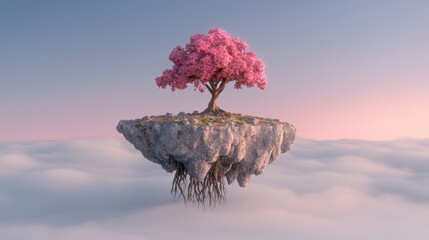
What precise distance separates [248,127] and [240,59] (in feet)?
11.0

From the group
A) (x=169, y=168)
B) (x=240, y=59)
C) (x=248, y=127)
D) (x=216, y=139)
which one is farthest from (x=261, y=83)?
(x=169, y=168)

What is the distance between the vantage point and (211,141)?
18500 millimetres

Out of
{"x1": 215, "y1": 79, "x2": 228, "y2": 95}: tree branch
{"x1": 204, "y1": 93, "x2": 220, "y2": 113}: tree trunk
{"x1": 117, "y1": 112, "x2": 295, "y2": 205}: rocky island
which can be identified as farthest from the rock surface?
{"x1": 215, "y1": 79, "x2": 228, "y2": 95}: tree branch

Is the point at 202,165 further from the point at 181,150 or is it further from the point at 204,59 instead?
the point at 204,59

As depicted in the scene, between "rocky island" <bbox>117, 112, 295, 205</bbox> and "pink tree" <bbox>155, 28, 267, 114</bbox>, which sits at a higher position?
"pink tree" <bbox>155, 28, 267, 114</bbox>

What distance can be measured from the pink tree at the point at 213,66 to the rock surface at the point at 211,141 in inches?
59.6

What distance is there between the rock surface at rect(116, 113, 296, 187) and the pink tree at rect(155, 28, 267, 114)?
151 centimetres

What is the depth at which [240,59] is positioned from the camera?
20719 mm

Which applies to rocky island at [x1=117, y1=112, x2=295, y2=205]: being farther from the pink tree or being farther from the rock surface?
the pink tree

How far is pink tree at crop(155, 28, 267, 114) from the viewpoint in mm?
20203

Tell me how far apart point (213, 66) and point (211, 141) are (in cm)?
369

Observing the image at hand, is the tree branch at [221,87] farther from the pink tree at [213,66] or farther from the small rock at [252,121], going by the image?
the small rock at [252,121]

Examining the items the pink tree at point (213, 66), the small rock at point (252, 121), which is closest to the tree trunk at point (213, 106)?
the pink tree at point (213, 66)

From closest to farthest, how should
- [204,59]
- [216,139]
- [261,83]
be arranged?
[216,139] → [204,59] → [261,83]
